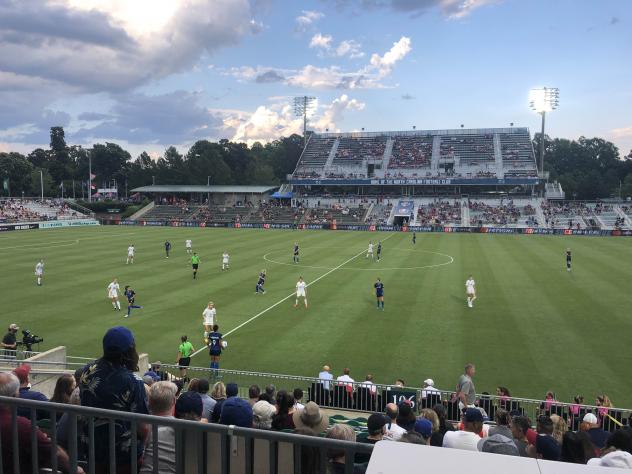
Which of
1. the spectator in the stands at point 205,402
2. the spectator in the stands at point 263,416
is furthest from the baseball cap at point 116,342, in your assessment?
the spectator in the stands at point 205,402

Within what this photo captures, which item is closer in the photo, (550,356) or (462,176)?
(550,356)

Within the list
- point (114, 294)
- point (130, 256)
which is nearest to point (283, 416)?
point (114, 294)

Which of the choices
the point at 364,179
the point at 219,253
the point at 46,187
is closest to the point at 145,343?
the point at 219,253

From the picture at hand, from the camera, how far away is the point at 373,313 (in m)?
22.7

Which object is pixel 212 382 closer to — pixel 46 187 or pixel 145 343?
pixel 145 343

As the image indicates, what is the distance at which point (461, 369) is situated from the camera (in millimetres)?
15961

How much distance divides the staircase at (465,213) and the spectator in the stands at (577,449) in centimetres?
6881

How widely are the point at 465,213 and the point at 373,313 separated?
58053 mm

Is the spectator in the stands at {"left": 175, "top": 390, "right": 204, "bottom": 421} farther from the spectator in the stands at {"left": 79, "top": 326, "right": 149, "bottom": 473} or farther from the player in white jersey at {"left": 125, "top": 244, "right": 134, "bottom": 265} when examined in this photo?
the player in white jersey at {"left": 125, "top": 244, "right": 134, "bottom": 265}

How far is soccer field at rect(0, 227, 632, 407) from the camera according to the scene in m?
16.3

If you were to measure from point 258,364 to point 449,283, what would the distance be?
650 inches

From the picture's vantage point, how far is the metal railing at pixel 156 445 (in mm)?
3467

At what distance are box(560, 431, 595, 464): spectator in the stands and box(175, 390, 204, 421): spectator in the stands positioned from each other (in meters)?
4.09

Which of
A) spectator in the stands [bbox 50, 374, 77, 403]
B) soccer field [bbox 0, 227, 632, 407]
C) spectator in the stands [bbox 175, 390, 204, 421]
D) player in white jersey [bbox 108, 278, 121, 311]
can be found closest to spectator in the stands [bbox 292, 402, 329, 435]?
spectator in the stands [bbox 175, 390, 204, 421]
